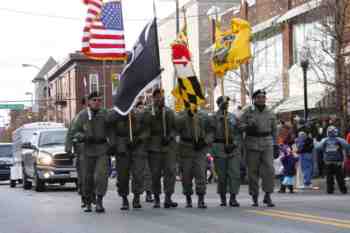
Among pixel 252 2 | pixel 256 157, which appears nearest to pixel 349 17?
pixel 256 157

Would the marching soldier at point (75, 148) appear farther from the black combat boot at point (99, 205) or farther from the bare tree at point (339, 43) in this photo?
the bare tree at point (339, 43)

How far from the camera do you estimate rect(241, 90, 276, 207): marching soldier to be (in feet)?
45.0

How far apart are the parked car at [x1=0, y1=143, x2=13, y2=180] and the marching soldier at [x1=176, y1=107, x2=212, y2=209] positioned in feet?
86.7

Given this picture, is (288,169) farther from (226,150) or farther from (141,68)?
(141,68)

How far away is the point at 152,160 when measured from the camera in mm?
14094

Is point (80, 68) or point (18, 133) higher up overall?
point (80, 68)

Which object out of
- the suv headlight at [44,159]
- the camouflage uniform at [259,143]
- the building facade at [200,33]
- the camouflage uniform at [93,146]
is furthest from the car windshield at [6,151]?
the camouflage uniform at [259,143]

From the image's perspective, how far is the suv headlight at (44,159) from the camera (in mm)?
24609

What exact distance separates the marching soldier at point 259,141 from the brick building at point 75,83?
2377 inches

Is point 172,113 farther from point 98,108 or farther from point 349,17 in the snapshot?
point 349,17

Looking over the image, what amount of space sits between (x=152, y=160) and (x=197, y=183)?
92cm

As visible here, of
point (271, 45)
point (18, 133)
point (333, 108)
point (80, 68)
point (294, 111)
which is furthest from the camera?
point (80, 68)

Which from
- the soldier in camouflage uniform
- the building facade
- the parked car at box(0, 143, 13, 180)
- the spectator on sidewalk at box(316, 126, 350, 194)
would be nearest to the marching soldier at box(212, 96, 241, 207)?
the soldier in camouflage uniform

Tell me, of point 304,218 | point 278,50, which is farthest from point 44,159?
point 278,50
